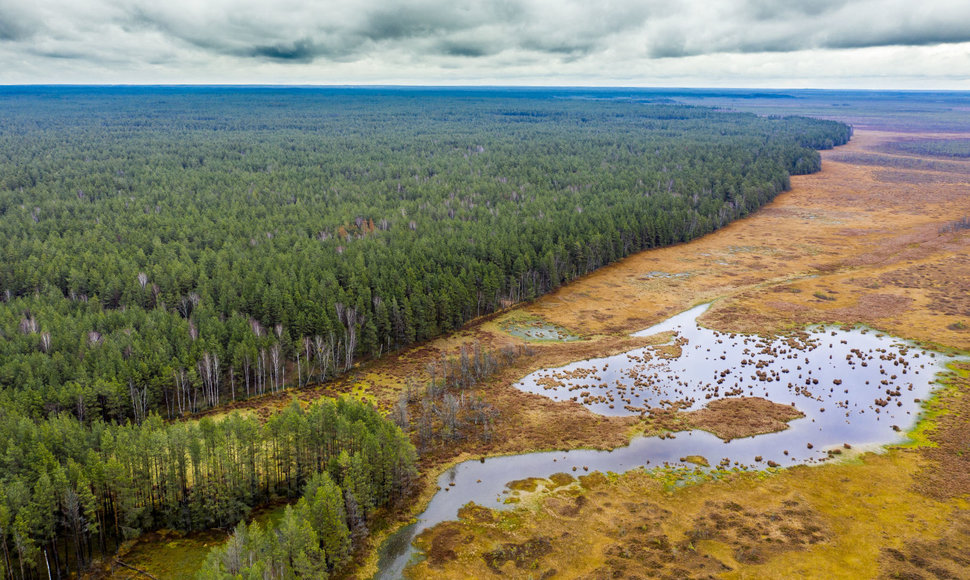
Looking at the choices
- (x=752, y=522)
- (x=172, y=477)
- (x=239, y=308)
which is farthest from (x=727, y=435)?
(x=239, y=308)

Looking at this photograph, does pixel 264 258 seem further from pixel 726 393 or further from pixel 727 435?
pixel 727 435

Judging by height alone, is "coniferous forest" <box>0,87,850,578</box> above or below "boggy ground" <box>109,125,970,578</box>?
above

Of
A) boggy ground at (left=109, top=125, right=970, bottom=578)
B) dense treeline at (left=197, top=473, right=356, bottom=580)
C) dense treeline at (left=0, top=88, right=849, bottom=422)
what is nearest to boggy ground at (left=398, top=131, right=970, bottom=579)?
boggy ground at (left=109, top=125, right=970, bottom=578)

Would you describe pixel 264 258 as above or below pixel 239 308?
above

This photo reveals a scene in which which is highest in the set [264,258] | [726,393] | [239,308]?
[264,258]

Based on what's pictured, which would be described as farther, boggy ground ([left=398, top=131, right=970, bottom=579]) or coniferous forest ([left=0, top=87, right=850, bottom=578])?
coniferous forest ([left=0, top=87, right=850, bottom=578])

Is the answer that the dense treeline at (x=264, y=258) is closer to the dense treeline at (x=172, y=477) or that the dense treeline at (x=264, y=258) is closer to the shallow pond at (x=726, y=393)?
the dense treeline at (x=172, y=477)

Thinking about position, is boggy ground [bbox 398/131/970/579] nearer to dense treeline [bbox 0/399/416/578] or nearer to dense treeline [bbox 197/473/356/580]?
dense treeline [bbox 197/473/356/580]
